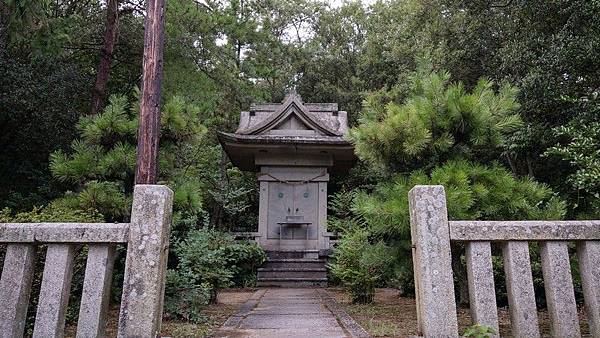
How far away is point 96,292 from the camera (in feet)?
9.13

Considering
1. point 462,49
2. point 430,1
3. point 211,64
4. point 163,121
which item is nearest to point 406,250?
point 163,121

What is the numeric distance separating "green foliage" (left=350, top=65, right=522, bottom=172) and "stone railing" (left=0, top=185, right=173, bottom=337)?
2703 millimetres

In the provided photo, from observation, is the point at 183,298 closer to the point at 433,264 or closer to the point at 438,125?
the point at 433,264

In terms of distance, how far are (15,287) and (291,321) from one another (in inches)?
120

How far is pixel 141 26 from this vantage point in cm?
1107

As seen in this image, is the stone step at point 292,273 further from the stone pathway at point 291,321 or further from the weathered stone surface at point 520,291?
the weathered stone surface at point 520,291

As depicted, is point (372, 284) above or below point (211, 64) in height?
below

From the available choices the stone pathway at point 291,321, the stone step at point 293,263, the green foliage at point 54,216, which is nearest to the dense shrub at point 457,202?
the stone pathway at point 291,321

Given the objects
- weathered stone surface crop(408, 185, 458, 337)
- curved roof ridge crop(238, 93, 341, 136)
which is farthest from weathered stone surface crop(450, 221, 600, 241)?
curved roof ridge crop(238, 93, 341, 136)

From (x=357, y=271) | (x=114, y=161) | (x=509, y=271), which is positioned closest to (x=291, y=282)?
(x=357, y=271)

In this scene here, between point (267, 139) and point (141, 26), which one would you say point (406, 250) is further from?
point (141, 26)

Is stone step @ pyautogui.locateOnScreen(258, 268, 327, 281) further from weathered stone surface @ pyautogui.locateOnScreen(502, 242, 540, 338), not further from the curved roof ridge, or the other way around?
weathered stone surface @ pyautogui.locateOnScreen(502, 242, 540, 338)

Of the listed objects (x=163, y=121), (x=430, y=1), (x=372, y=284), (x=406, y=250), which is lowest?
(x=372, y=284)

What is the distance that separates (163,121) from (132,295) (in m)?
3.28
